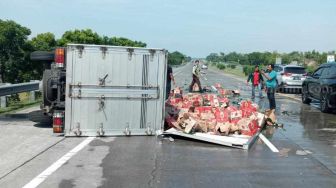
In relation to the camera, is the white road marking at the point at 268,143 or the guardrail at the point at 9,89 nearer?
the white road marking at the point at 268,143

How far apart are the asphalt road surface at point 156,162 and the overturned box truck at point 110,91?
0.38 m

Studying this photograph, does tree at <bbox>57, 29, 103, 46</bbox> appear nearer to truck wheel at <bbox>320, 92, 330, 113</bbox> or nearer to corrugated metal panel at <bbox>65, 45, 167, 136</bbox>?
truck wheel at <bbox>320, 92, 330, 113</bbox>

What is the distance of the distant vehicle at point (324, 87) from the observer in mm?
16969

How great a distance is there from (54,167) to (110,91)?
3359 millimetres

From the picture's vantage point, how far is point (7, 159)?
8.59m

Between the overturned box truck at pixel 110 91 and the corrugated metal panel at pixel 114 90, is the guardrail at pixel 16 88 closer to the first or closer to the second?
the overturned box truck at pixel 110 91

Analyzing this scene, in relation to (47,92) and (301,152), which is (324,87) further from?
(47,92)

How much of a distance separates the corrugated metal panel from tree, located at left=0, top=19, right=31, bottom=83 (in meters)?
19.1

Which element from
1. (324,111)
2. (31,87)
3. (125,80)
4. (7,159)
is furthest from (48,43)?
(7,159)

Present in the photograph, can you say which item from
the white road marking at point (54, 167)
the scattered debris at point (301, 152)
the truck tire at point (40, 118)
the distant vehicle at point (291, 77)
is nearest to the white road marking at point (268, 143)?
the scattered debris at point (301, 152)

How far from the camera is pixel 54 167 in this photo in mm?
7984

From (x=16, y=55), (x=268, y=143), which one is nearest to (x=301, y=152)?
(x=268, y=143)

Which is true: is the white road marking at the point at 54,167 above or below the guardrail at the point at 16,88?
below

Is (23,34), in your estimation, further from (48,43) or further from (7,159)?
(7,159)
